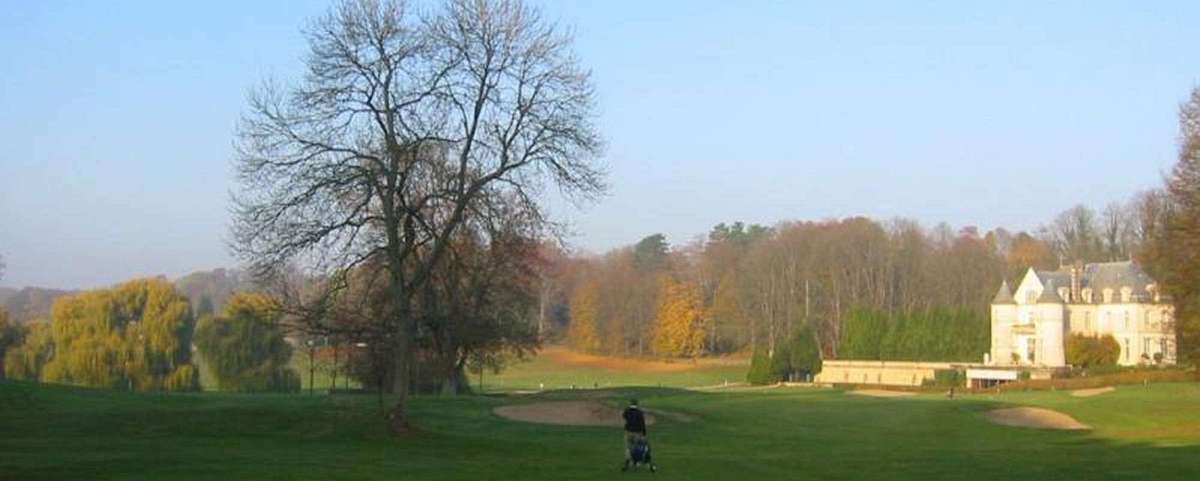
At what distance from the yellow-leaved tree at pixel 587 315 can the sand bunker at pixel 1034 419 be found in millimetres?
88383

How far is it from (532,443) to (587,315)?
108148 millimetres

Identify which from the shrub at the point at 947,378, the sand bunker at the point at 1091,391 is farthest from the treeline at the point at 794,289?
the sand bunker at the point at 1091,391

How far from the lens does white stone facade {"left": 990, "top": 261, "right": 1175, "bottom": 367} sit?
105m

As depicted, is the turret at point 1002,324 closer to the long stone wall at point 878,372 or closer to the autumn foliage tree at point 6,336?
the long stone wall at point 878,372

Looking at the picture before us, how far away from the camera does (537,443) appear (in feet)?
128

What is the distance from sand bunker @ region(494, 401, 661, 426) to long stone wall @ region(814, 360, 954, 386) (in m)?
54.4

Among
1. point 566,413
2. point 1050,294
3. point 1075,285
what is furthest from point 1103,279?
point 566,413

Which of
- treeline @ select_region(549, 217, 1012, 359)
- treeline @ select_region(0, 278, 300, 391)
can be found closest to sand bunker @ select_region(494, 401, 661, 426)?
treeline @ select_region(0, 278, 300, 391)

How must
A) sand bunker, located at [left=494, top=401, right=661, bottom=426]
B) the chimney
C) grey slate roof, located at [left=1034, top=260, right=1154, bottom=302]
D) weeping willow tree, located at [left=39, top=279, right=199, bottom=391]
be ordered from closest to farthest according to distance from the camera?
sand bunker, located at [left=494, top=401, right=661, bottom=426] < weeping willow tree, located at [left=39, top=279, right=199, bottom=391] < grey slate roof, located at [left=1034, top=260, right=1154, bottom=302] < the chimney

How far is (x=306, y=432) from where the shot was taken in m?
37.7

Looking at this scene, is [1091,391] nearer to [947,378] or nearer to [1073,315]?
[947,378]

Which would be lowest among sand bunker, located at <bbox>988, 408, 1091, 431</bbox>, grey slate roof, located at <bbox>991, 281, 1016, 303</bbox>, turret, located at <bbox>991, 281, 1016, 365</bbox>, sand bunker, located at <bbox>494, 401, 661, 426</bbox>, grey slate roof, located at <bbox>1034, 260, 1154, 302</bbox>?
sand bunker, located at <bbox>988, 408, 1091, 431</bbox>

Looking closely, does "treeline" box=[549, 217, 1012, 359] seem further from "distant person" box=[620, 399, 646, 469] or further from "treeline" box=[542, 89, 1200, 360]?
"distant person" box=[620, 399, 646, 469]

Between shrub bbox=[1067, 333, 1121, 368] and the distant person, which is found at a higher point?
shrub bbox=[1067, 333, 1121, 368]
